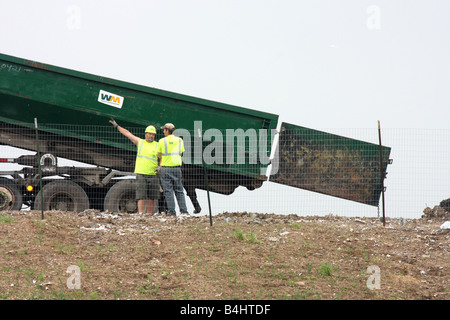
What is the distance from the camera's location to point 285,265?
8.37 metres

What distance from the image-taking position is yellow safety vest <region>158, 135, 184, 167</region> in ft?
38.1

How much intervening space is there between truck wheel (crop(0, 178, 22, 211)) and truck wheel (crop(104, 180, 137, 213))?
1.76 metres

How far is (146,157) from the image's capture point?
39.4ft

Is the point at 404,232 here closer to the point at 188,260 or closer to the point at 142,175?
the point at 188,260

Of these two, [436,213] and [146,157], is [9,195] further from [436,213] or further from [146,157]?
[436,213]

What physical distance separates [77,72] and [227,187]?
3991mm

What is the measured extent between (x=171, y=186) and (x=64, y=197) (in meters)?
2.53

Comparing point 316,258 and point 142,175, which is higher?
point 142,175

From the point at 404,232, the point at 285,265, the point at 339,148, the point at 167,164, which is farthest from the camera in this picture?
the point at 339,148

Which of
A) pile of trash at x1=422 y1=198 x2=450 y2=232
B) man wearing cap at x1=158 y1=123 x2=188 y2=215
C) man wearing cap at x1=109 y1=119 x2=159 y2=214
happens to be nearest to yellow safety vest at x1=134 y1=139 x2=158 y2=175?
man wearing cap at x1=109 y1=119 x2=159 y2=214

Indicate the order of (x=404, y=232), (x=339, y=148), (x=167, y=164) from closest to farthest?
(x=404, y=232) → (x=167, y=164) → (x=339, y=148)

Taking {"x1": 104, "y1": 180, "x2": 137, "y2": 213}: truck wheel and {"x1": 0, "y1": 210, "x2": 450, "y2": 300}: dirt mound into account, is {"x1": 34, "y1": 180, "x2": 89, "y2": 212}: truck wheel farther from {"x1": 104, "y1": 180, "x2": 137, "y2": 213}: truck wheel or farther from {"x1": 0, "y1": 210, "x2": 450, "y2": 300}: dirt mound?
{"x1": 0, "y1": 210, "x2": 450, "y2": 300}: dirt mound

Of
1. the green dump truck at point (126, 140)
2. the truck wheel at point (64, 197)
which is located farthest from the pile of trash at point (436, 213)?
the truck wheel at point (64, 197)

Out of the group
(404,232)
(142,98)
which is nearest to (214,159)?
(142,98)
